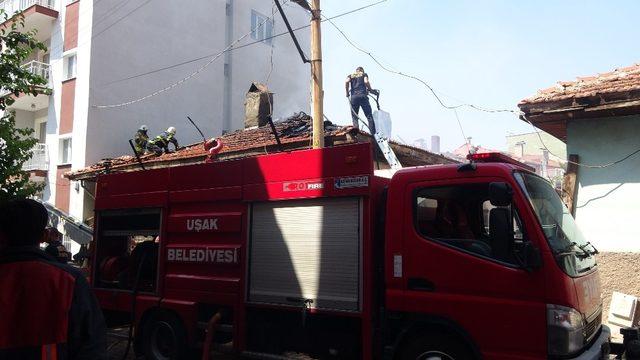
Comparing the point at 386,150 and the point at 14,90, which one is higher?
the point at 14,90

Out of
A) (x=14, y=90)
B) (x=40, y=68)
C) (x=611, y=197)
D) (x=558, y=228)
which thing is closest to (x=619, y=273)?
(x=611, y=197)

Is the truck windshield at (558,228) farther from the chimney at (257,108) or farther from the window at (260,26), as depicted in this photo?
the window at (260,26)

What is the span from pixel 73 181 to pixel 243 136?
6.94 meters

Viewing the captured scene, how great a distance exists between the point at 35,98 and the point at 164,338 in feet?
53.5

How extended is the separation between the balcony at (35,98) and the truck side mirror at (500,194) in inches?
719

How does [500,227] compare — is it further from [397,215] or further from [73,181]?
[73,181]

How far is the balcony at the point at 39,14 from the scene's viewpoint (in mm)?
18394

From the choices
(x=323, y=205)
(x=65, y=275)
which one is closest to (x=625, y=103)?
(x=323, y=205)

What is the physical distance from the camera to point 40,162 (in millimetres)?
18531

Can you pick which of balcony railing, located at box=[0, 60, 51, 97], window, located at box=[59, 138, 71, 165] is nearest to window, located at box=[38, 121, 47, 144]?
balcony railing, located at box=[0, 60, 51, 97]

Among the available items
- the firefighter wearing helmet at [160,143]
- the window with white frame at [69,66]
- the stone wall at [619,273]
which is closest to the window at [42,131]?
the window with white frame at [69,66]

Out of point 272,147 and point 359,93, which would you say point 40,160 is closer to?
point 272,147

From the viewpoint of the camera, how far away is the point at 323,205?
506 cm

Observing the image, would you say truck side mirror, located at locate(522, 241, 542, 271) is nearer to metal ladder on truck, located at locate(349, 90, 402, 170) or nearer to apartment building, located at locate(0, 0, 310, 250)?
metal ladder on truck, located at locate(349, 90, 402, 170)
